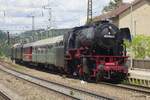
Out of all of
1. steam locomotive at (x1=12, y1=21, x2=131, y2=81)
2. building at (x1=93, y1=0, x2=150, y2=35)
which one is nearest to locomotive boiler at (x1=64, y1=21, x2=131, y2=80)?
steam locomotive at (x1=12, y1=21, x2=131, y2=81)

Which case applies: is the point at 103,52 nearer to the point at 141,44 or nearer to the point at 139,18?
the point at 141,44

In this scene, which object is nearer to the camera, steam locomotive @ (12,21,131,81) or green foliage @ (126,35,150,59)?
steam locomotive @ (12,21,131,81)

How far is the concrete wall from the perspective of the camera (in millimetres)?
61438

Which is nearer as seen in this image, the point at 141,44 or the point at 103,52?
the point at 103,52

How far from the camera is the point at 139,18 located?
209 ft

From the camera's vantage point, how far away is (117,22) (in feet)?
216

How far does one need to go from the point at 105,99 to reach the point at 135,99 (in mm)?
1539

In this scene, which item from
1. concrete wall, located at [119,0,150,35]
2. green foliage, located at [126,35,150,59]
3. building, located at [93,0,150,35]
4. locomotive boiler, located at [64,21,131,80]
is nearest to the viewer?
locomotive boiler, located at [64,21,131,80]

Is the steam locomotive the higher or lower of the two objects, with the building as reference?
lower

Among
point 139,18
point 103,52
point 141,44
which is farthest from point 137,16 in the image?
point 103,52

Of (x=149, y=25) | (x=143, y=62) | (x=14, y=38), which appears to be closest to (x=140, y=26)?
(x=149, y=25)

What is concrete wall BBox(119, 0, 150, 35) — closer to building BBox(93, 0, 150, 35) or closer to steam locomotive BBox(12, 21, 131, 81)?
building BBox(93, 0, 150, 35)

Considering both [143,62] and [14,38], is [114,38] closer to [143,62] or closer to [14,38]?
[143,62]

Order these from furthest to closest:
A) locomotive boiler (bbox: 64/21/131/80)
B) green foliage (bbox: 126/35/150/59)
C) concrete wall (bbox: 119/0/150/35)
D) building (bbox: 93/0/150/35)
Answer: building (bbox: 93/0/150/35), concrete wall (bbox: 119/0/150/35), green foliage (bbox: 126/35/150/59), locomotive boiler (bbox: 64/21/131/80)
